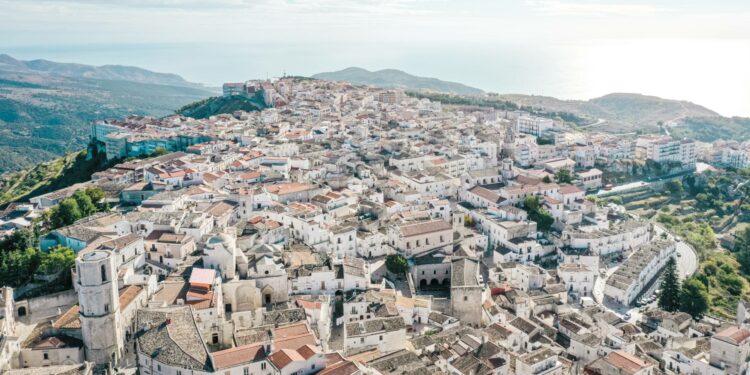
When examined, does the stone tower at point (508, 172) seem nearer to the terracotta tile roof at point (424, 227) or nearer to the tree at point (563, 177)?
the tree at point (563, 177)

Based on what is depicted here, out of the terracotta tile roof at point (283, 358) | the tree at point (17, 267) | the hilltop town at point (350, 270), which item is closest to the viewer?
the terracotta tile roof at point (283, 358)

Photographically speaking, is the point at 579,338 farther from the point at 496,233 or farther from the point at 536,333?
the point at 496,233

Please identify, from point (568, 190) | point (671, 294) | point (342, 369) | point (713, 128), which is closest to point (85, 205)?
point (342, 369)

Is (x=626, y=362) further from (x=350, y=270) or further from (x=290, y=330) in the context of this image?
(x=290, y=330)

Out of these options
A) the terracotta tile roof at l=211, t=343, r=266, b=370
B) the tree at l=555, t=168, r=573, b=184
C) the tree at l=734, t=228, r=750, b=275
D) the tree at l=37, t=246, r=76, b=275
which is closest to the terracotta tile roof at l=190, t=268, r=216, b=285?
the terracotta tile roof at l=211, t=343, r=266, b=370

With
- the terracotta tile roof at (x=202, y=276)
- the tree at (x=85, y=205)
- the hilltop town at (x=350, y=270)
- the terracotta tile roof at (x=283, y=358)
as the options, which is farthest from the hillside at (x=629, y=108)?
the terracotta tile roof at (x=283, y=358)
